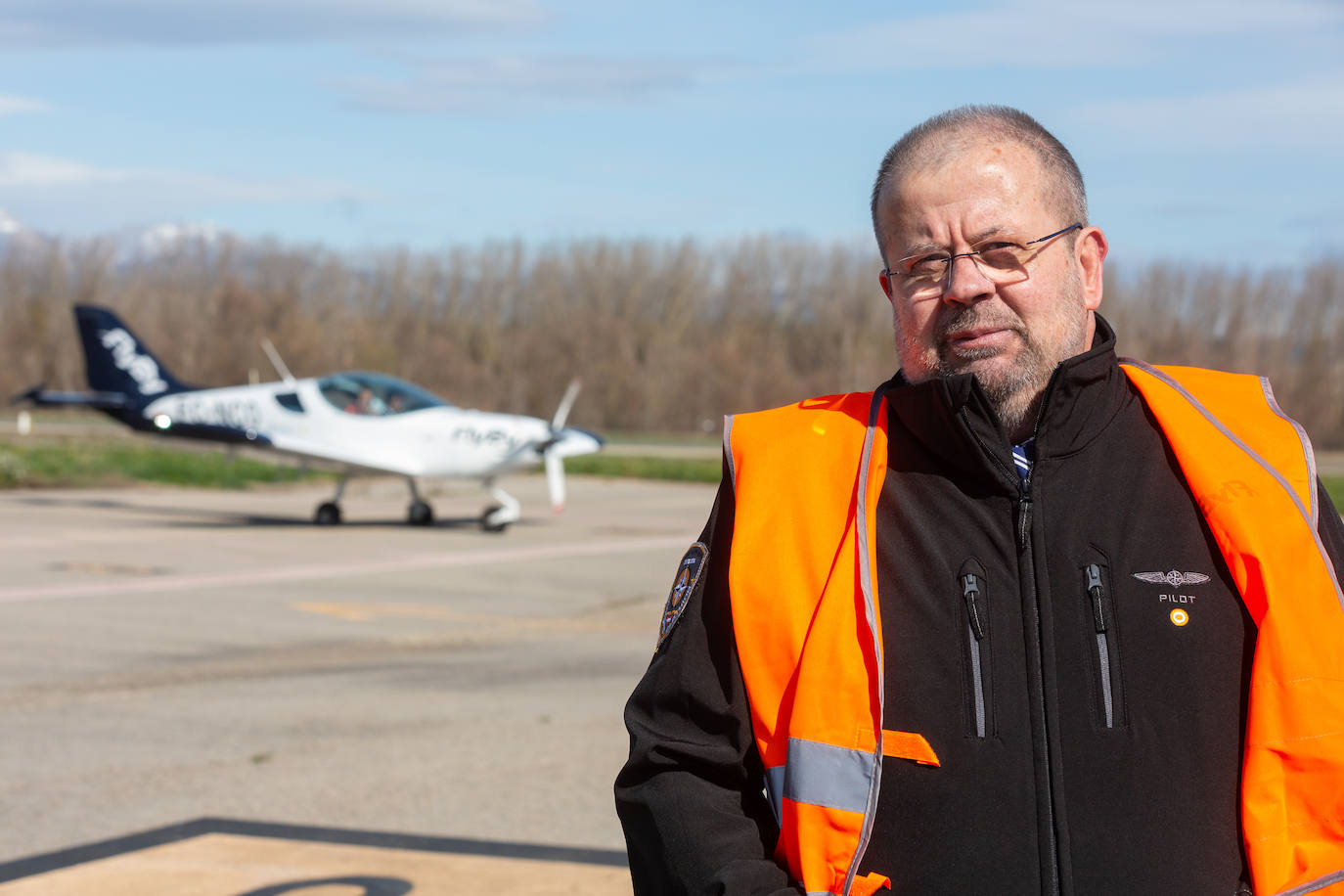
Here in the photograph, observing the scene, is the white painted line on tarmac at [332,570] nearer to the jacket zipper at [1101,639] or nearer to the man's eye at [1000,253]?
the man's eye at [1000,253]

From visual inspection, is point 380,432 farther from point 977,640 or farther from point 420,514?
point 977,640

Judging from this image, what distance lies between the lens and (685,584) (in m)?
2.18

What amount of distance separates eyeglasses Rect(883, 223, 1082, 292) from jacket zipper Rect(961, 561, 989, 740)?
45 centimetres

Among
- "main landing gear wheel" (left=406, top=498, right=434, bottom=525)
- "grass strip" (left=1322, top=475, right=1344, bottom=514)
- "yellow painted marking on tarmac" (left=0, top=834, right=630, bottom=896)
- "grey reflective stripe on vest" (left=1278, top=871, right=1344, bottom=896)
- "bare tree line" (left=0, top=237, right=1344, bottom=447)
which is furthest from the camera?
"bare tree line" (left=0, top=237, right=1344, bottom=447)

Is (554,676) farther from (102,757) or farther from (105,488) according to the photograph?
(105,488)

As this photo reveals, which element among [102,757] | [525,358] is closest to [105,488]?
[102,757]

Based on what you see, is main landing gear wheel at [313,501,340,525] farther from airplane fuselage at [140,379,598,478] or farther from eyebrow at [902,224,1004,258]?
eyebrow at [902,224,1004,258]

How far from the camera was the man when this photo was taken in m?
1.92

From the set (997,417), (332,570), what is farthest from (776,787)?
(332,570)

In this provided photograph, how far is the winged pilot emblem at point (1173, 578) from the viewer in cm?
199

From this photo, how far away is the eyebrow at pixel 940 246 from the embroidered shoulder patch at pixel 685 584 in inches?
21.7

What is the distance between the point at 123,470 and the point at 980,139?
98.3 feet

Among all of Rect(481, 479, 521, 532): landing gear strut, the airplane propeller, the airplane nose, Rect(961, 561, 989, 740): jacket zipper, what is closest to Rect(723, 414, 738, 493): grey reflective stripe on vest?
Rect(961, 561, 989, 740): jacket zipper

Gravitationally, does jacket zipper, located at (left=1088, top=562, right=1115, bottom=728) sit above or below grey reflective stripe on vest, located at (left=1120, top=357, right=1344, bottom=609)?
below
